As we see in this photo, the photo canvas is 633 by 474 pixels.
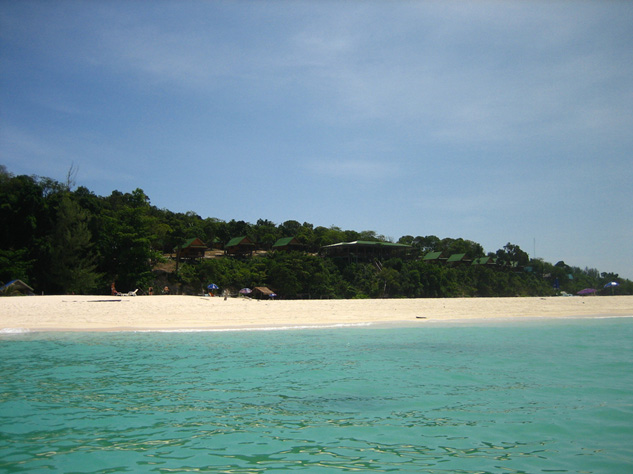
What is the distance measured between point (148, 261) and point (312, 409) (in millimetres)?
29916

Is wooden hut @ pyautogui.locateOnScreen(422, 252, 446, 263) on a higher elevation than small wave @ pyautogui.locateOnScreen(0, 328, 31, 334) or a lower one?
higher

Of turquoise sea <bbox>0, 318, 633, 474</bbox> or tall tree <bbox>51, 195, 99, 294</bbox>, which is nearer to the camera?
turquoise sea <bbox>0, 318, 633, 474</bbox>

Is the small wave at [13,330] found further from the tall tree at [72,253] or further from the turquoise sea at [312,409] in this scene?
the tall tree at [72,253]

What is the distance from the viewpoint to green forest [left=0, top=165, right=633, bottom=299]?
3036 centimetres

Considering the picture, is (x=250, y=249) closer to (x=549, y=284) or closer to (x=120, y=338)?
(x=120, y=338)

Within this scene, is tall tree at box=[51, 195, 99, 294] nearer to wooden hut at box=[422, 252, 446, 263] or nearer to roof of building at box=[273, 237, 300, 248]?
roof of building at box=[273, 237, 300, 248]

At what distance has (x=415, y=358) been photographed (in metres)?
10.3

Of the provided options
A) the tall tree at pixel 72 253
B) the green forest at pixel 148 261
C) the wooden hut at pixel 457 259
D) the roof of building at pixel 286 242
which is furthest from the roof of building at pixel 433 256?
the tall tree at pixel 72 253

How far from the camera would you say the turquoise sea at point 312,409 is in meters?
4.40

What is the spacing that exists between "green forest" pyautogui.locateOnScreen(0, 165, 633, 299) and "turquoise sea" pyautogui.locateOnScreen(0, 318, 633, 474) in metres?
20.6

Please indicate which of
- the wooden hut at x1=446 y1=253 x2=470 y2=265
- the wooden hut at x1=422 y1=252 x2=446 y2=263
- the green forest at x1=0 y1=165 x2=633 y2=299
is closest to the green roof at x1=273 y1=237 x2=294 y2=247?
Answer: the green forest at x1=0 y1=165 x2=633 y2=299

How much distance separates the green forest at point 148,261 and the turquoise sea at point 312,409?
20.6 meters

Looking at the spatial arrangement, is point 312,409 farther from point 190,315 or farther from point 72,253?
point 72,253

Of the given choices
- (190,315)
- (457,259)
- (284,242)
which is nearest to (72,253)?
(190,315)
